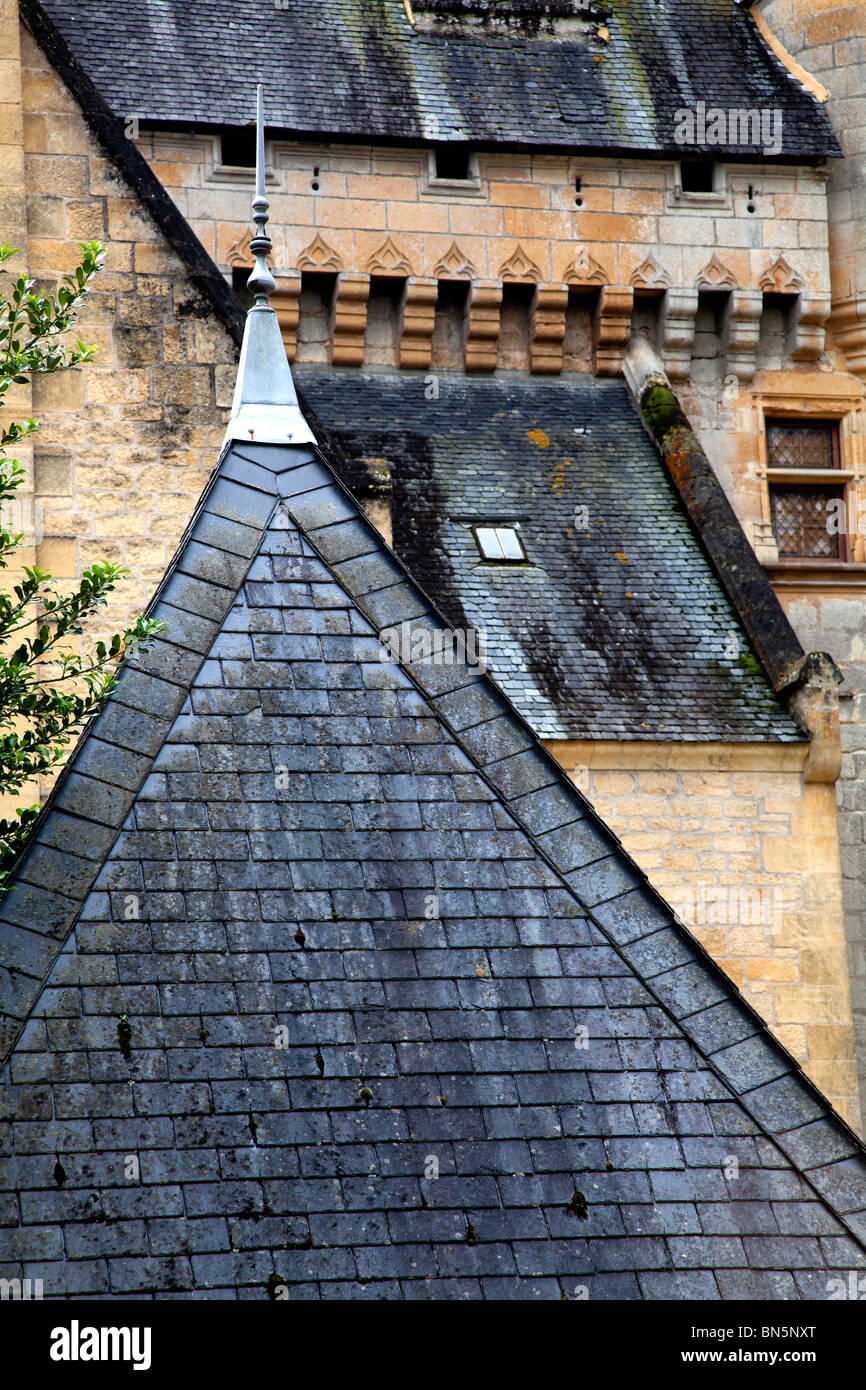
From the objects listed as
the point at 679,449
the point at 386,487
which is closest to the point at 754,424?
the point at 679,449

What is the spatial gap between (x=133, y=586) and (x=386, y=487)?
272 cm

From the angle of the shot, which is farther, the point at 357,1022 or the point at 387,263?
the point at 387,263

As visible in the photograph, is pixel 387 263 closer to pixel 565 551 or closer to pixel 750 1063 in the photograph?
pixel 565 551

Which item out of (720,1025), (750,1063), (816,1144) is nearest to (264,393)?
(720,1025)

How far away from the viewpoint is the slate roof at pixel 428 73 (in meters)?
17.5

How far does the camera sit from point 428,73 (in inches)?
723

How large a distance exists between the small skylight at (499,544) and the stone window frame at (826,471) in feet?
8.58

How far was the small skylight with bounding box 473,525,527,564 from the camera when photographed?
1593 centimetres

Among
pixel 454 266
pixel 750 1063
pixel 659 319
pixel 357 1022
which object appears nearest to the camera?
pixel 357 1022

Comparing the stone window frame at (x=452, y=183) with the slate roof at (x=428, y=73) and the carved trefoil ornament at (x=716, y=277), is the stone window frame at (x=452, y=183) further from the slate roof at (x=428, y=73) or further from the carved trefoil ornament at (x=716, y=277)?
the carved trefoil ornament at (x=716, y=277)

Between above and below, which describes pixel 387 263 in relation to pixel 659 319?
above

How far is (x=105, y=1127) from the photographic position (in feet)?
19.6

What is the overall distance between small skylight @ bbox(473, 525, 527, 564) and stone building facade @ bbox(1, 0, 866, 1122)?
195 cm

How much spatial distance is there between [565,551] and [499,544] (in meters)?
0.55
